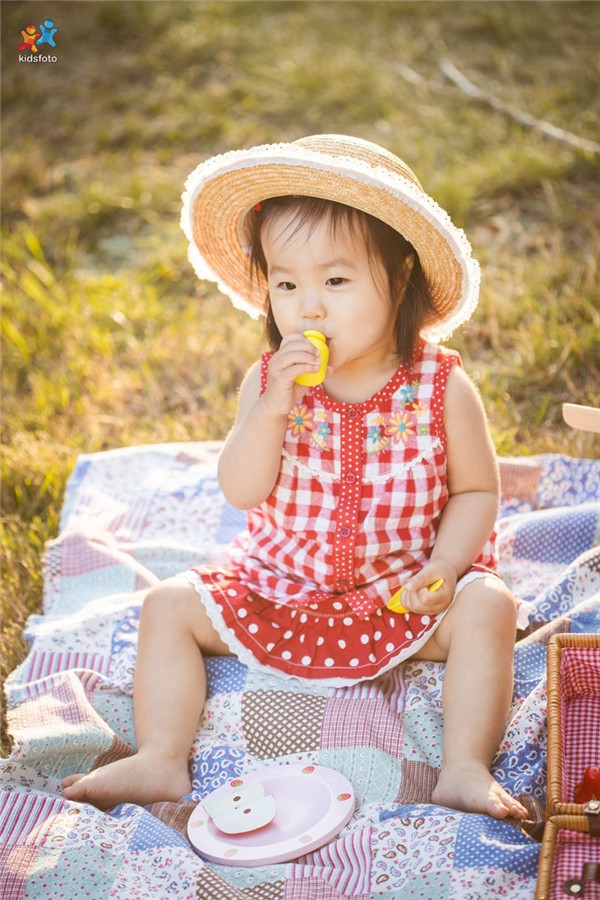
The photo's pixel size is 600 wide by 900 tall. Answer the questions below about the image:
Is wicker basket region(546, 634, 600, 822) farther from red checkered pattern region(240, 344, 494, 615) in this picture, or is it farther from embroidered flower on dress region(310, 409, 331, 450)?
embroidered flower on dress region(310, 409, 331, 450)

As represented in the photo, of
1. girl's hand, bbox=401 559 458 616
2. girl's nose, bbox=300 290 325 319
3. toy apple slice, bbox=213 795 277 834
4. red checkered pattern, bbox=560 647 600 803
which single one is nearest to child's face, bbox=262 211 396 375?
girl's nose, bbox=300 290 325 319

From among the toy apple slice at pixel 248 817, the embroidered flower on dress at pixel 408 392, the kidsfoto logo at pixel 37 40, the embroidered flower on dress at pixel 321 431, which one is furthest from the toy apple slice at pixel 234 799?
the kidsfoto logo at pixel 37 40

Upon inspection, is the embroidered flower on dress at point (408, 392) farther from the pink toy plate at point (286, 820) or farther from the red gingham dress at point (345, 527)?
the pink toy plate at point (286, 820)

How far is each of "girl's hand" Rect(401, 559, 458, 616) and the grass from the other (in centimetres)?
67

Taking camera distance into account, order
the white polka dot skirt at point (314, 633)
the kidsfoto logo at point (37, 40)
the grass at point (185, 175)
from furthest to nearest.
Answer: the kidsfoto logo at point (37, 40)
the grass at point (185, 175)
the white polka dot skirt at point (314, 633)

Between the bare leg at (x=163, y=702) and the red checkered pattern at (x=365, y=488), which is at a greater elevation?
the red checkered pattern at (x=365, y=488)

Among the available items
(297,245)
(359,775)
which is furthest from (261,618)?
(297,245)

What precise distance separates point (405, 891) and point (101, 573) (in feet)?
3.35

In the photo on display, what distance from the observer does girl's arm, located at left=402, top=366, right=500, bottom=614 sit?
71.4 inches

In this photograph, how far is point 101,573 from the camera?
219 centimetres

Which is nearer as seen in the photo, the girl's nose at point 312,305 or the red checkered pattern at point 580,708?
the red checkered pattern at point 580,708

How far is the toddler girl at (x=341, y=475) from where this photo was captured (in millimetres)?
1674

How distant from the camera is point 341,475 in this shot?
1.86 m

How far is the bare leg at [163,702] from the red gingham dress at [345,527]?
0.16 ft
